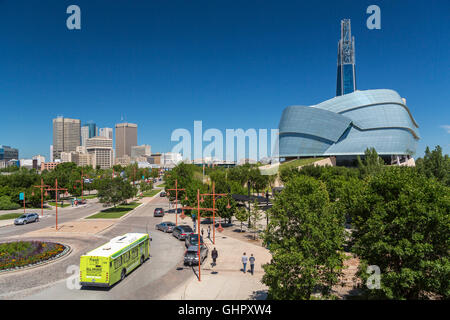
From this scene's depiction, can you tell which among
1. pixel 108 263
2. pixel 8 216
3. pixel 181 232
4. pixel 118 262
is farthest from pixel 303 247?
pixel 8 216

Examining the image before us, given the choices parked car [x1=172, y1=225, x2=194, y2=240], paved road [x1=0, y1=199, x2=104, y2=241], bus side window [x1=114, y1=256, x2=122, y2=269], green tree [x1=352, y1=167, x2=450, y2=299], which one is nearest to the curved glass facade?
paved road [x1=0, y1=199, x2=104, y2=241]

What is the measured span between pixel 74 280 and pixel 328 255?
16812 millimetres

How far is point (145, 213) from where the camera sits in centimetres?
4991

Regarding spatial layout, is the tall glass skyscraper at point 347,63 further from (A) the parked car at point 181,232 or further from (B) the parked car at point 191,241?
(B) the parked car at point 191,241

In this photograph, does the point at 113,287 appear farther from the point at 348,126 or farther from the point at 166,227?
the point at 348,126

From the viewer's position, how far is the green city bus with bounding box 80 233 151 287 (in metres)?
17.4

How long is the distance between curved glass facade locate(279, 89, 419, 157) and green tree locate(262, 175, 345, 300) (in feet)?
315

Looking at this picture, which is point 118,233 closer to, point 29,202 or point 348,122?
point 29,202

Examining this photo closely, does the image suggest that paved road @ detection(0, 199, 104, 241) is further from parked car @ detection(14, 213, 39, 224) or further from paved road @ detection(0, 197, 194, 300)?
paved road @ detection(0, 197, 194, 300)

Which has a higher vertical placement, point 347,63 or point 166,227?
point 347,63

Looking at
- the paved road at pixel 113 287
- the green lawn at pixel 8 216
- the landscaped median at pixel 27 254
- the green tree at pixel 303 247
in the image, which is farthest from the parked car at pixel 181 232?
the green lawn at pixel 8 216

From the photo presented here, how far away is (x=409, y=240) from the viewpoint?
1239cm

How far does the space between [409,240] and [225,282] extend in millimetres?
11409
